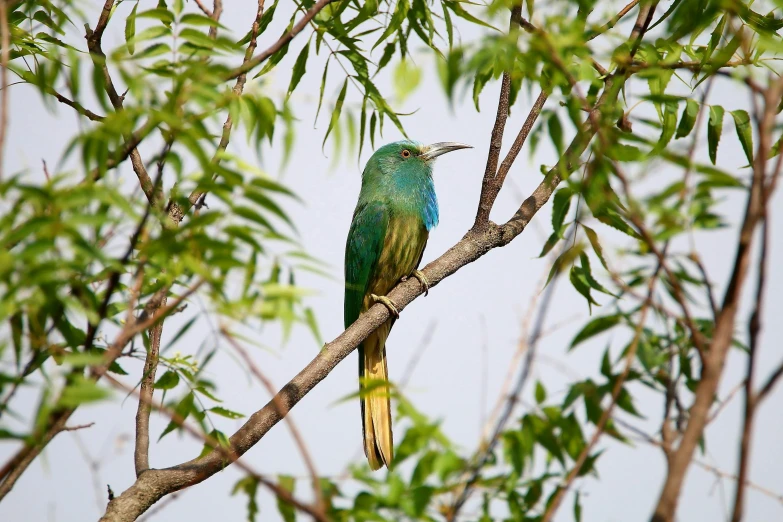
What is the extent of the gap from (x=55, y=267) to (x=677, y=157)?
129cm

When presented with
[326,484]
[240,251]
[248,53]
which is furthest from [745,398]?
[248,53]

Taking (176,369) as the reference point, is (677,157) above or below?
below

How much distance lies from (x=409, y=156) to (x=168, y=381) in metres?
3.70

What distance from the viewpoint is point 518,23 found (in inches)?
132

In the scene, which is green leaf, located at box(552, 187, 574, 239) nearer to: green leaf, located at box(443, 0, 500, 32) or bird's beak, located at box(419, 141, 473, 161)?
green leaf, located at box(443, 0, 500, 32)

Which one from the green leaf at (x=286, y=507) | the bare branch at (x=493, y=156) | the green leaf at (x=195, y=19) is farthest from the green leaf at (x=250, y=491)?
the bare branch at (x=493, y=156)

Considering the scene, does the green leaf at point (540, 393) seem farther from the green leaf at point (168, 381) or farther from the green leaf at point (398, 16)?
the green leaf at point (398, 16)

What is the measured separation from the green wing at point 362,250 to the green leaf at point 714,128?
9.67 ft

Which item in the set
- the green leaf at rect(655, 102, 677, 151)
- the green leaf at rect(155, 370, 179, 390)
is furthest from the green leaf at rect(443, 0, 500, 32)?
the green leaf at rect(155, 370, 179, 390)

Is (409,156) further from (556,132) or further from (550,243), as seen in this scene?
(556,132)

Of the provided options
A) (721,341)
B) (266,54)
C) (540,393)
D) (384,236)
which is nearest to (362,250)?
(384,236)

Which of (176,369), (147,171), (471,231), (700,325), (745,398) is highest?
(147,171)

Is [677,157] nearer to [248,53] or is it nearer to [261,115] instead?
[261,115]

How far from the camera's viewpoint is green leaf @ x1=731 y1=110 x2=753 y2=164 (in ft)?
9.88
